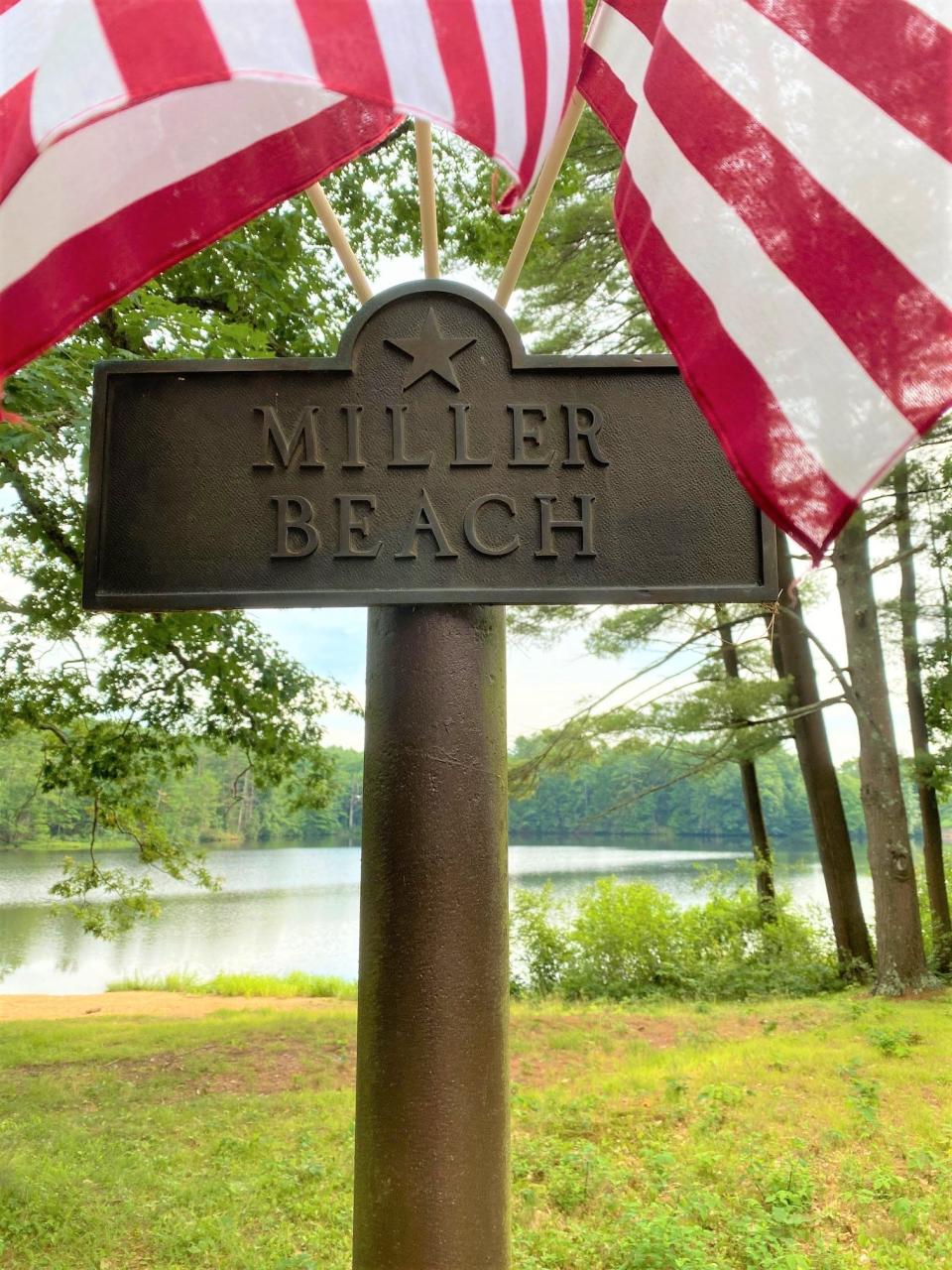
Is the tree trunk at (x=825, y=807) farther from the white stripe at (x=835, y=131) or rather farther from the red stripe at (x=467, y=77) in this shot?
the red stripe at (x=467, y=77)

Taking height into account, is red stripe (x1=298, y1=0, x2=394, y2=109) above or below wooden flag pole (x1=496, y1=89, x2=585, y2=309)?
below

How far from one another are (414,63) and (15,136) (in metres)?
0.64

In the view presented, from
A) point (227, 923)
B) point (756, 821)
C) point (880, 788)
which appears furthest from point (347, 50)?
point (227, 923)

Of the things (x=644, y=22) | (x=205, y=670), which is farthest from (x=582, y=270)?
(x=644, y=22)

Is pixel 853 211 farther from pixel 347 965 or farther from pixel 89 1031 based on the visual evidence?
pixel 347 965

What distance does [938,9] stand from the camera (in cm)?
156

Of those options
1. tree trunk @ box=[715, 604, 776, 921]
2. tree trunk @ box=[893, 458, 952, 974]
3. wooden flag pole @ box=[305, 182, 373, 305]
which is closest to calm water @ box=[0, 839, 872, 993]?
tree trunk @ box=[715, 604, 776, 921]

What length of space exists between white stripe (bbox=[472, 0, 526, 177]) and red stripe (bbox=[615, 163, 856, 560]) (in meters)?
0.23

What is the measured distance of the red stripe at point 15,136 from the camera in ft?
4.75

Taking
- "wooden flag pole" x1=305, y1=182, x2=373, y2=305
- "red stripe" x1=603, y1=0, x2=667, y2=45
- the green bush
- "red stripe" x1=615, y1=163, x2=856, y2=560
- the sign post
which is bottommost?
the green bush

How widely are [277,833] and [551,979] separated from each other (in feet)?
140

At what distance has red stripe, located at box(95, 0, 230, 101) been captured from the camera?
152 centimetres

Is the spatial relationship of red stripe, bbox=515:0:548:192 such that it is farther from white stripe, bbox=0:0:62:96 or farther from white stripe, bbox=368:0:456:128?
white stripe, bbox=0:0:62:96

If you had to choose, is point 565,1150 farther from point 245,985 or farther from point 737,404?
point 245,985
